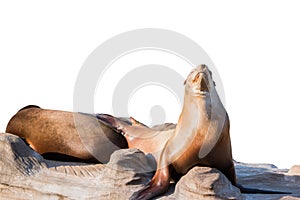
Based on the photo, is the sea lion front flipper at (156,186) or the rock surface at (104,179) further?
the sea lion front flipper at (156,186)

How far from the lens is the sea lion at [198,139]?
5.33 meters

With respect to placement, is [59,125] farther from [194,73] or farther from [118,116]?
[194,73]

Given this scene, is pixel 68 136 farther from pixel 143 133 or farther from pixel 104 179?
pixel 104 179

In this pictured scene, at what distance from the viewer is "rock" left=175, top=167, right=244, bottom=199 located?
197 inches

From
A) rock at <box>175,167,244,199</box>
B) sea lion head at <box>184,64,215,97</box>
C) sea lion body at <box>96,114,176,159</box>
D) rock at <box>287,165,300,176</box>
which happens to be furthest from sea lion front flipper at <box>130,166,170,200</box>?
rock at <box>287,165,300,176</box>

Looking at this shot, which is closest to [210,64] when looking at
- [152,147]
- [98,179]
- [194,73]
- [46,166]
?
[194,73]

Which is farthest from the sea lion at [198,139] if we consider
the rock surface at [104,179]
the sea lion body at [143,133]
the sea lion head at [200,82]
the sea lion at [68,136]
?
the sea lion at [68,136]

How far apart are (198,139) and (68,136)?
1.68 m

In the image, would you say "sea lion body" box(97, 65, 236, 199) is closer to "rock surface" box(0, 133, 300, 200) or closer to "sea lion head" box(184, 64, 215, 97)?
"sea lion head" box(184, 64, 215, 97)

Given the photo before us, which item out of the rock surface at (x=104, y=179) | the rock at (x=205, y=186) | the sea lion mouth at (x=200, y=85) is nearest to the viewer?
the rock at (x=205, y=186)

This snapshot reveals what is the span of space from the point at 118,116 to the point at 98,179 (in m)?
1.44

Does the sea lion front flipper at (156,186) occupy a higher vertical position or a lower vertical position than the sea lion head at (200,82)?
lower

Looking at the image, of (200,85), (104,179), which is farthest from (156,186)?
(200,85)

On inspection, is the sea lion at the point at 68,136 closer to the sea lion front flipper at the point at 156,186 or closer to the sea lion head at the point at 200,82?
the sea lion front flipper at the point at 156,186
